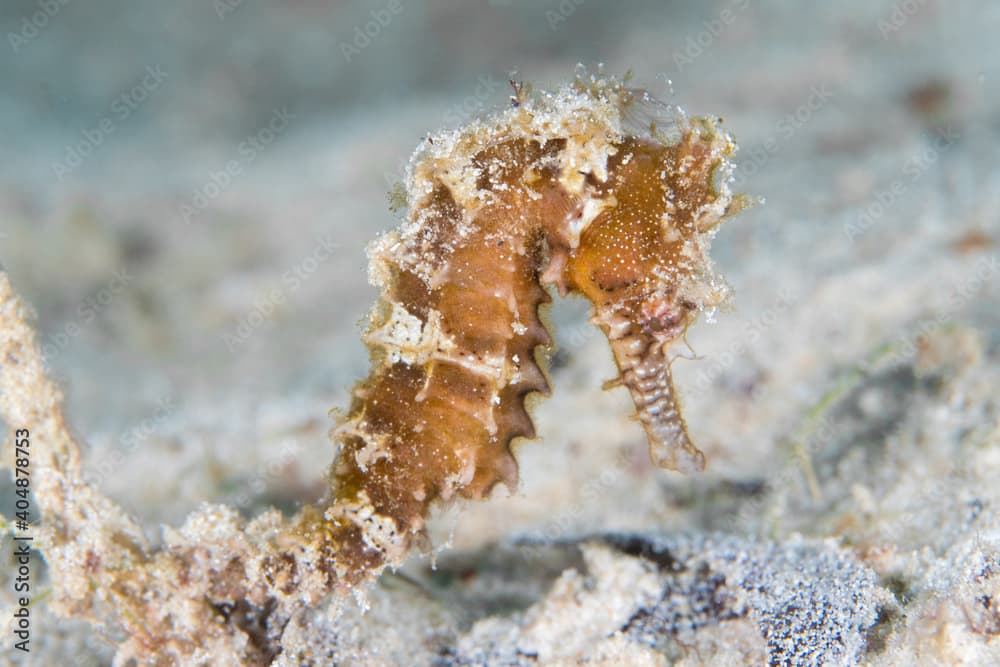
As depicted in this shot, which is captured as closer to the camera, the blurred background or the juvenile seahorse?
the juvenile seahorse

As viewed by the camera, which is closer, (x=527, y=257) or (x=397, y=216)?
(x=527, y=257)

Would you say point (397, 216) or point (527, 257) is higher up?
point (397, 216)

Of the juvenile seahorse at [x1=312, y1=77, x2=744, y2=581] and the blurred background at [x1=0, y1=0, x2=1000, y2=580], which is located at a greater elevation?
the blurred background at [x1=0, y1=0, x2=1000, y2=580]

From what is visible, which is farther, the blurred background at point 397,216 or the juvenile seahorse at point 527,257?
the blurred background at point 397,216

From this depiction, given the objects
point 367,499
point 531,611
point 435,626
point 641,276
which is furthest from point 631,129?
point 435,626

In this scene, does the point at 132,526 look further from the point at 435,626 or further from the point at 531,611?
the point at 531,611
